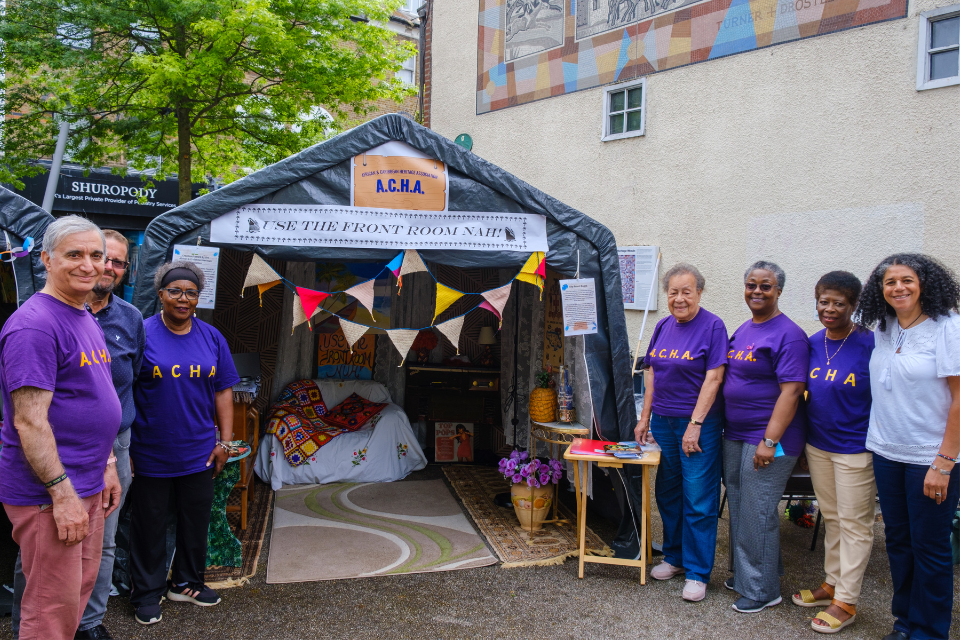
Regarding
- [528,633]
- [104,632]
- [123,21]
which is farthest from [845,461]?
[123,21]

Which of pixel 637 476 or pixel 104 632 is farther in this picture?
pixel 637 476

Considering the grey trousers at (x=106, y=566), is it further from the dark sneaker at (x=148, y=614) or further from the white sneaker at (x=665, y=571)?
the white sneaker at (x=665, y=571)

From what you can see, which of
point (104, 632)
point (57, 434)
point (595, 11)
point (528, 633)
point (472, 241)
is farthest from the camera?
point (595, 11)

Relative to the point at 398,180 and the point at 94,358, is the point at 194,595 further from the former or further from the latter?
the point at 398,180

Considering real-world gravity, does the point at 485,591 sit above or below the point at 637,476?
below

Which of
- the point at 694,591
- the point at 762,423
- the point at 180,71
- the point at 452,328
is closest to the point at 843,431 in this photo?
the point at 762,423

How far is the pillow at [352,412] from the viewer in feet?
18.7

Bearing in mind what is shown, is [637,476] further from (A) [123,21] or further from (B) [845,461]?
(A) [123,21]

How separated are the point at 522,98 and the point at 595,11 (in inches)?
56.5

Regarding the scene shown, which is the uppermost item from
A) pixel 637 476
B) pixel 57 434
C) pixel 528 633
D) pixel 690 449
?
pixel 57 434

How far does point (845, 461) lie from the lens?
3109 millimetres

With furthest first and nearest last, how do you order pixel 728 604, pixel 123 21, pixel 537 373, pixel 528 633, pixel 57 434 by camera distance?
pixel 123 21 < pixel 537 373 < pixel 728 604 < pixel 528 633 < pixel 57 434

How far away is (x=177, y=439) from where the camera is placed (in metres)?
3.06

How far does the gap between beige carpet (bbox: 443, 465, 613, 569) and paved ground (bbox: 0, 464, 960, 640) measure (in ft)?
0.59
